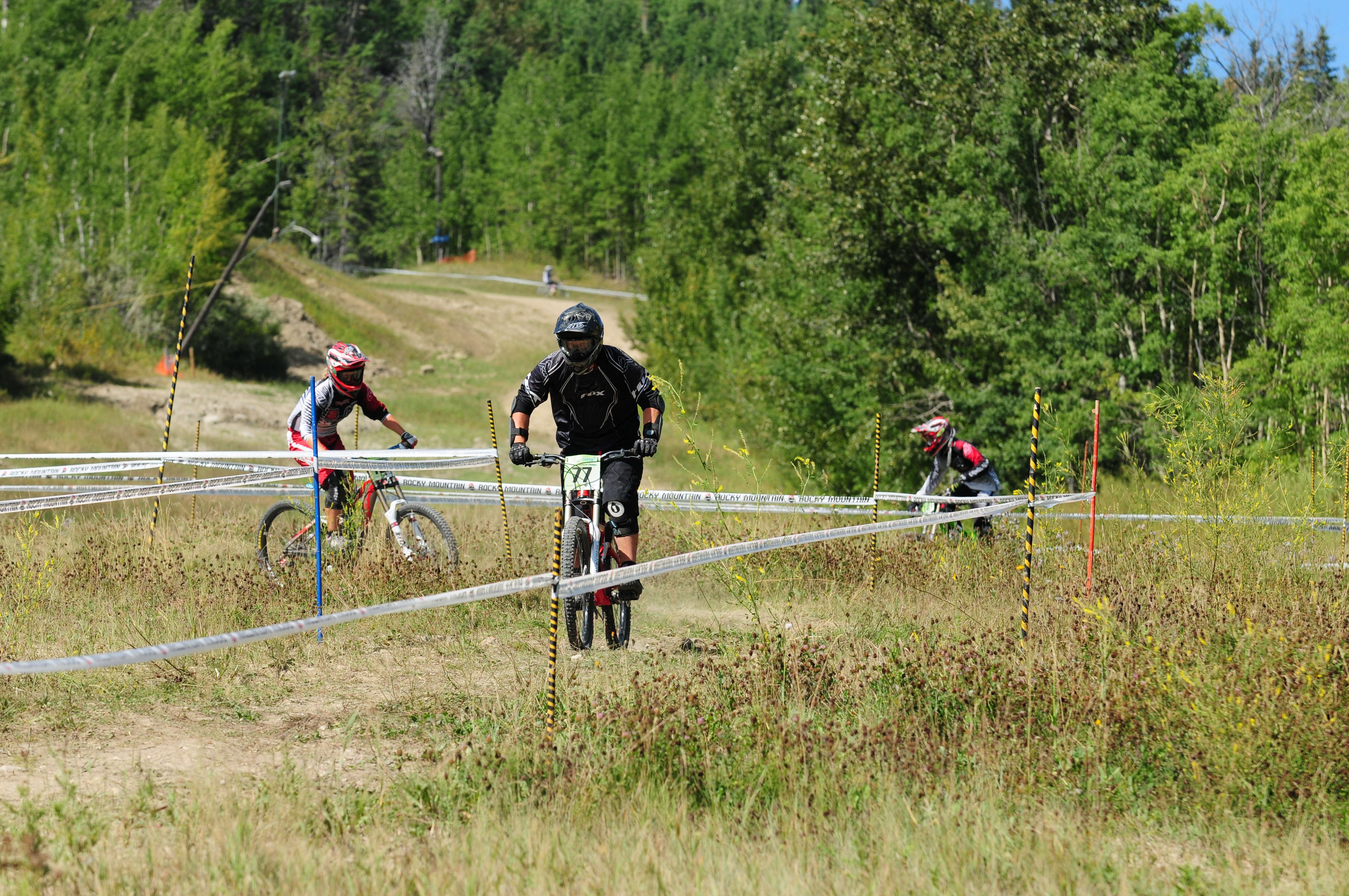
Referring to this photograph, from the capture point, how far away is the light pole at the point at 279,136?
63.1 m

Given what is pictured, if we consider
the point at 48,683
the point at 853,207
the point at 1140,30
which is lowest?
the point at 48,683

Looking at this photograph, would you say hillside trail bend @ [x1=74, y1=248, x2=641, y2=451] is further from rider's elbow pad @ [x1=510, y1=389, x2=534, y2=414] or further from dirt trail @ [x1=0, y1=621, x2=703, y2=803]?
dirt trail @ [x1=0, y1=621, x2=703, y2=803]

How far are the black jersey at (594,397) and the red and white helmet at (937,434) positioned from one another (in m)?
5.05

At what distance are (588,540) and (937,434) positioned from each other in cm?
573

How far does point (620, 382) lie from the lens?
24.3 ft

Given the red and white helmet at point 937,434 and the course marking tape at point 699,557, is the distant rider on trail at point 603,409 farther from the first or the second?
the red and white helmet at point 937,434

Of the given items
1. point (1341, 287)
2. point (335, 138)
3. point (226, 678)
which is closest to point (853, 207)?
point (1341, 287)

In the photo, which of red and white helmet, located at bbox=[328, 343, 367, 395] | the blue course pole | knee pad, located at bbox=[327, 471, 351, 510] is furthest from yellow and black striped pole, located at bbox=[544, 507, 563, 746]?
red and white helmet, located at bbox=[328, 343, 367, 395]

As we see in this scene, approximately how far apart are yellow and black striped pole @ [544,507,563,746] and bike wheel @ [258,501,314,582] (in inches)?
147

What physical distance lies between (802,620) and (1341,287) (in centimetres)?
1374

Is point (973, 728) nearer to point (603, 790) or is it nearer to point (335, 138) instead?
point (603, 790)

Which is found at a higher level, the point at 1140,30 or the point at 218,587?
the point at 1140,30

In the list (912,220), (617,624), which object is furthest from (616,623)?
(912,220)

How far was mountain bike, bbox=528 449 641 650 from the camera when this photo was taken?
279 inches
